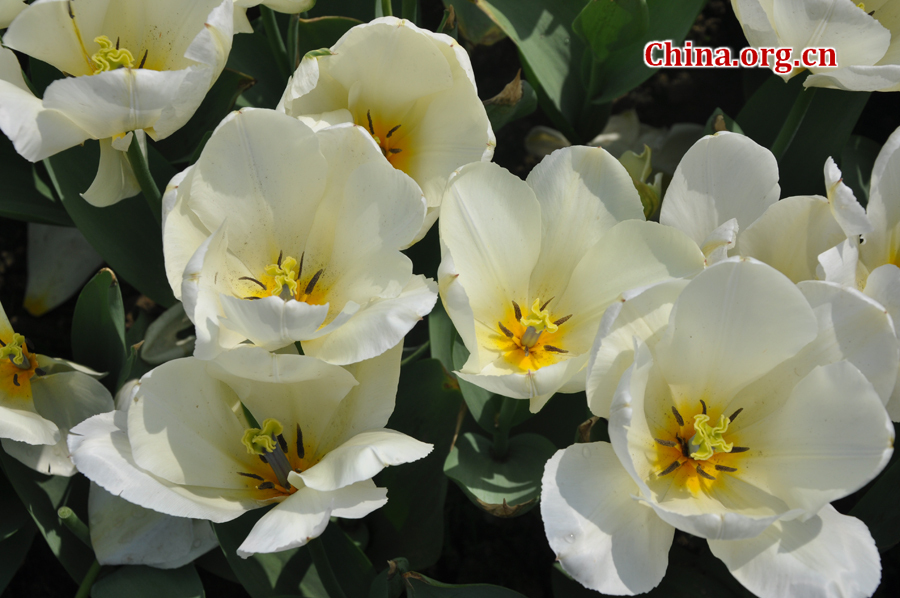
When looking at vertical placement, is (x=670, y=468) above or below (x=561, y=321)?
below

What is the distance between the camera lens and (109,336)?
130cm

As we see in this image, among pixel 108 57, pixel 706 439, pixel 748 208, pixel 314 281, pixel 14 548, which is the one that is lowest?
pixel 14 548

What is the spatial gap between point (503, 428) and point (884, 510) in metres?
0.61

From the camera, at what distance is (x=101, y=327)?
1296 millimetres

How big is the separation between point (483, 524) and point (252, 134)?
38.1 inches

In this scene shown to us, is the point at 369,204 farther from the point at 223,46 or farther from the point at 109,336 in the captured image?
the point at 109,336

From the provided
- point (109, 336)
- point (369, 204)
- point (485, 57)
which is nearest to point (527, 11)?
point (485, 57)

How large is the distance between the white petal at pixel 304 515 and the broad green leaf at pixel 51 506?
1.84 feet

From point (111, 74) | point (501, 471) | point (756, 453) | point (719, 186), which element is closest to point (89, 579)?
point (501, 471)

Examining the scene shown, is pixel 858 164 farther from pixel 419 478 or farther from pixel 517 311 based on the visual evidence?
pixel 419 478

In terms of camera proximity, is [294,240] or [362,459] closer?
[362,459]

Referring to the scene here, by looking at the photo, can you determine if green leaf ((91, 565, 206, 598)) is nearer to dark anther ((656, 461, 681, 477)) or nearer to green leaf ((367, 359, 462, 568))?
green leaf ((367, 359, 462, 568))

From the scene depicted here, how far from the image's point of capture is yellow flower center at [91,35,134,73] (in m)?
1.14

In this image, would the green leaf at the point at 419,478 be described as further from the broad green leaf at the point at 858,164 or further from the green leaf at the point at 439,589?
the broad green leaf at the point at 858,164
